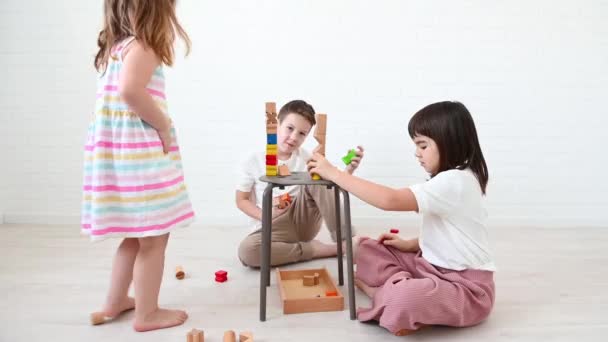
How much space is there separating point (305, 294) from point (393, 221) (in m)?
1.16

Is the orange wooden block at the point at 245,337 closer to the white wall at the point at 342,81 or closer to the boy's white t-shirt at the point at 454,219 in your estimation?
the boy's white t-shirt at the point at 454,219

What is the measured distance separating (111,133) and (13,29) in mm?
1670

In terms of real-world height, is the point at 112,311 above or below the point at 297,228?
below

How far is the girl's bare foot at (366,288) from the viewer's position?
1560 mm

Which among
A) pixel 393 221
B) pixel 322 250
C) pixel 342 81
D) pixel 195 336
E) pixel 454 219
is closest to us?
pixel 195 336

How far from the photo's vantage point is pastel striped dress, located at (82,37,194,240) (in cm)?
125

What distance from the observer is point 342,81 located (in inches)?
99.2

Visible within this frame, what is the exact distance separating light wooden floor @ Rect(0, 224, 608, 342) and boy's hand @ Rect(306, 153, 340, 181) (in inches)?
16.7

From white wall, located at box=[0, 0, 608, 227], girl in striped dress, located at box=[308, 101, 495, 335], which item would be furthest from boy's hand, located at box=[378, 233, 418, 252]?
white wall, located at box=[0, 0, 608, 227]

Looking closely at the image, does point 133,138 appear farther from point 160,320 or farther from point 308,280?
point 308,280

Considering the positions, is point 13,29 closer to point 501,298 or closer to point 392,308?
point 392,308

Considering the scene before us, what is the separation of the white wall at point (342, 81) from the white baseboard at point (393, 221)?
0.09m

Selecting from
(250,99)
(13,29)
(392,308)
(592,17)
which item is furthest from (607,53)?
(13,29)

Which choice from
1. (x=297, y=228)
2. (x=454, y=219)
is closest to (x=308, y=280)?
(x=297, y=228)
